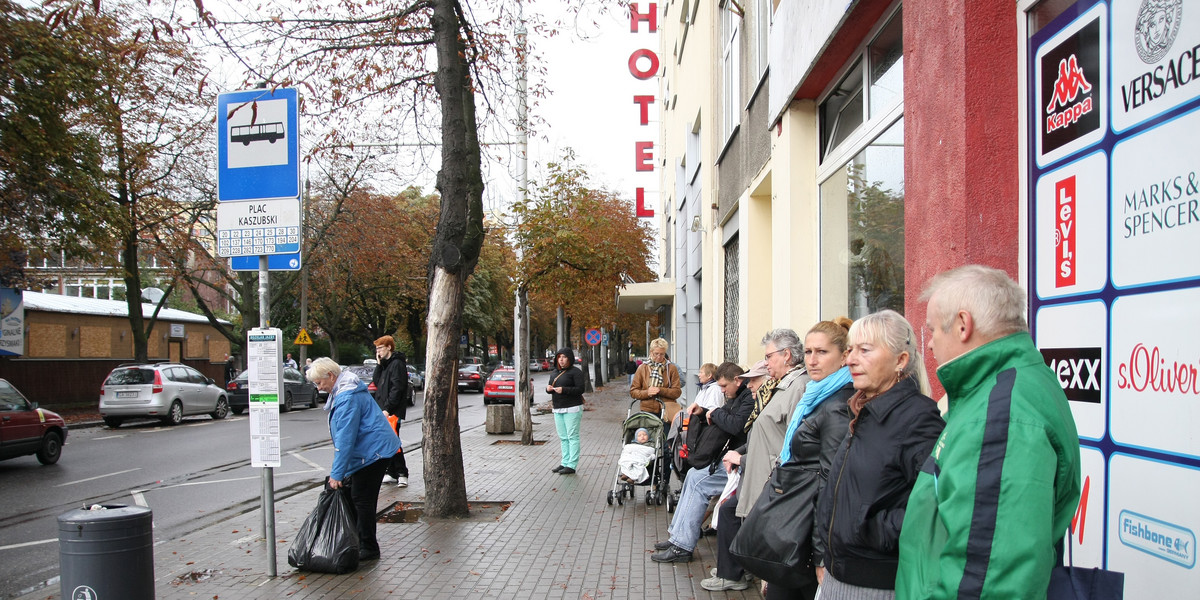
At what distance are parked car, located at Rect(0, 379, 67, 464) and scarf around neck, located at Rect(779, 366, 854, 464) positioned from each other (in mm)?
13491

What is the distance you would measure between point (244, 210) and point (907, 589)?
19.8 feet

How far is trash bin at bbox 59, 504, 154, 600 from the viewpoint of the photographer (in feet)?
14.2

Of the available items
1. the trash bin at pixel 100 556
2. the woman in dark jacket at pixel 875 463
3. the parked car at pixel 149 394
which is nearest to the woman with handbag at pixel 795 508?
the woman in dark jacket at pixel 875 463

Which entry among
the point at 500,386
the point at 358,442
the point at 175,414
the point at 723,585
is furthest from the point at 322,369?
the point at 500,386

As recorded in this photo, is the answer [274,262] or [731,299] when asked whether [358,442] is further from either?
[731,299]

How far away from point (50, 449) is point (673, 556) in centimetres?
1220

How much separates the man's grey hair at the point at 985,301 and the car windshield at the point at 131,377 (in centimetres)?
2299

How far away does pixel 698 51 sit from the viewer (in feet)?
58.9

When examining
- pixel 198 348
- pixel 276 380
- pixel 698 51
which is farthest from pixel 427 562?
pixel 198 348

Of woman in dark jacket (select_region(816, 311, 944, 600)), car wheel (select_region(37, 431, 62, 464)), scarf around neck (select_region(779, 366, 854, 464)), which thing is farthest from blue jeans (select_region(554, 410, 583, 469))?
car wheel (select_region(37, 431, 62, 464))

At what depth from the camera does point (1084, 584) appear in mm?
2096

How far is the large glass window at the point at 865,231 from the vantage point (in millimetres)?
6145

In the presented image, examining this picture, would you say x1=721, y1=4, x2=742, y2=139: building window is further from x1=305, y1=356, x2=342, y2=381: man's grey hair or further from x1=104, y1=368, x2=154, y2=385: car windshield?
x1=104, y1=368, x2=154, y2=385: car windshield

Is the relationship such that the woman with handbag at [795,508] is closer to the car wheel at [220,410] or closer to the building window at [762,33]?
the building window at [762,33]
